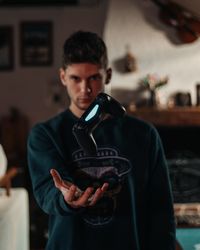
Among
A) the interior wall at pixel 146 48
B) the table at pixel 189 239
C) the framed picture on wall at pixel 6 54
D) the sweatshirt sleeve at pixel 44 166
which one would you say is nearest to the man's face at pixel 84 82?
the sweatshirt sleeve at pixel 44 166

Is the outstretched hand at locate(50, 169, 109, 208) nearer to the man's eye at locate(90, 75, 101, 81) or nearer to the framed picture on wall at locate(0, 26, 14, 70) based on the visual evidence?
the man's eye at locate(90, 75, 101, 81)

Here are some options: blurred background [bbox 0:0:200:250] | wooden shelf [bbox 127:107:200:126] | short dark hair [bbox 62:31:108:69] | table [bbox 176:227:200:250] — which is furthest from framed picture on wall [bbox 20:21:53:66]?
short dark hair [bbox 62:31:108:69]

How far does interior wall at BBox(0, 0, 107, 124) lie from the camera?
441 centimetres

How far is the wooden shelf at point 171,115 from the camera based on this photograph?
3.21m

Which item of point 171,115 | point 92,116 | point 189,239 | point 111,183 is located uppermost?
point 92,116

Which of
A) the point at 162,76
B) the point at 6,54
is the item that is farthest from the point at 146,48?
the point at 6,54

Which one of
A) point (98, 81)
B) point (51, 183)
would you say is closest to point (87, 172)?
point (51, 183)

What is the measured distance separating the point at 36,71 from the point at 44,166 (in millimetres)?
3671

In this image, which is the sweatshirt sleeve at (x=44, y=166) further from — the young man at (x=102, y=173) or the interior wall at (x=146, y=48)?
the interior wall at (x=146, y=48)

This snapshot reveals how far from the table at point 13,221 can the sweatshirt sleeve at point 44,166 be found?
1.23 ft

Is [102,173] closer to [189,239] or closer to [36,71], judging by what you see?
[189,239]

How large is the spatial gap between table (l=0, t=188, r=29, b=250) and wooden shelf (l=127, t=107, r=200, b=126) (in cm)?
172

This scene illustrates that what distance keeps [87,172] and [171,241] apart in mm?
237

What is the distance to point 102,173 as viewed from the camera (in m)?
0.95
